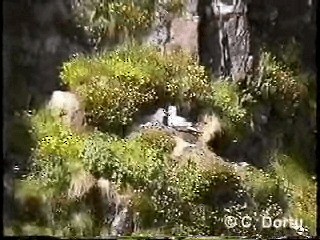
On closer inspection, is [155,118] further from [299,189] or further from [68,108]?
[299,189]

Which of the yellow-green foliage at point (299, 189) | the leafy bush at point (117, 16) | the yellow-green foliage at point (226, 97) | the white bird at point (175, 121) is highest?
the leafy bush at point (117, 16)

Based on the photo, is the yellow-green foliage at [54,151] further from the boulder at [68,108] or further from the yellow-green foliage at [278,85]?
the yellow-green foliage at [278,85]

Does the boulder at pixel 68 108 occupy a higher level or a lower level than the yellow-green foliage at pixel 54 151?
higher

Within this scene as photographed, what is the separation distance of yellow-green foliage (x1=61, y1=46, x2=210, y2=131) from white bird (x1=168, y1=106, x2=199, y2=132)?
38 mm

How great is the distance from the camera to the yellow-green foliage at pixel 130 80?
2094mm

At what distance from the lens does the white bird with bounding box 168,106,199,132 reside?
2107mm

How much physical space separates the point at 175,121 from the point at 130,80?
17cm

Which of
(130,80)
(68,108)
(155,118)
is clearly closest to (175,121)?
(155,118)

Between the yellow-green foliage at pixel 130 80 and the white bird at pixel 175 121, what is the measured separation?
0.13ft


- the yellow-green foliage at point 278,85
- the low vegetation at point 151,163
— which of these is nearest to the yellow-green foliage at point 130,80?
the low vegetation at point 151,163

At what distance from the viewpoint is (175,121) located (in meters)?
2.11

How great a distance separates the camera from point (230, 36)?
2113mm

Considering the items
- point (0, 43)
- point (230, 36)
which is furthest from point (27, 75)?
point (230, 36)

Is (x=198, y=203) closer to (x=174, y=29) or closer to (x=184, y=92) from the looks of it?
(x=184, y=92)
